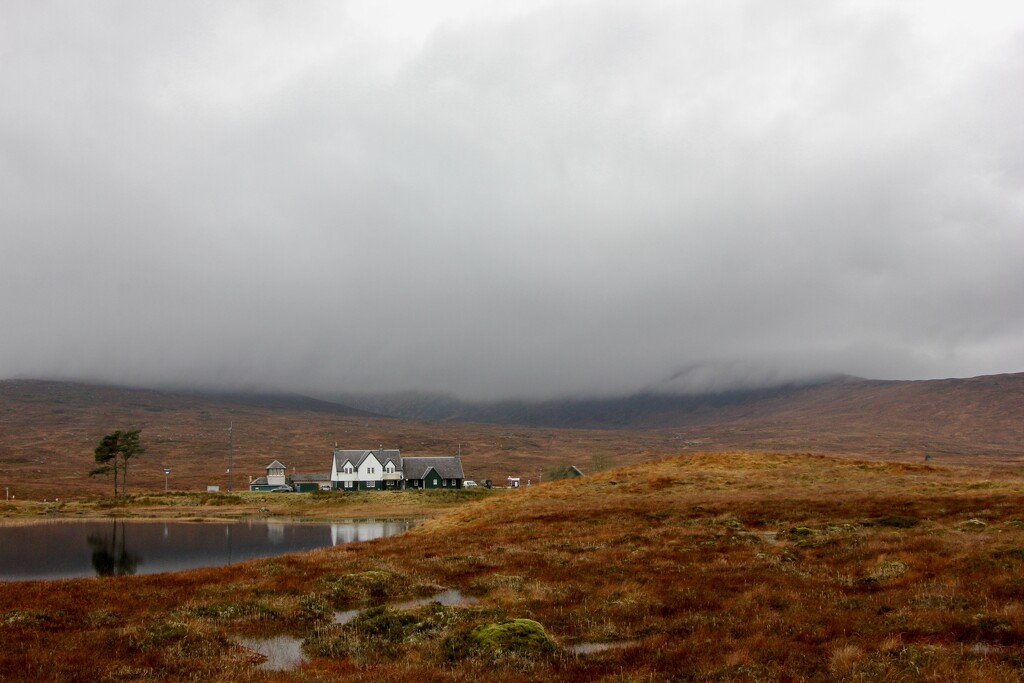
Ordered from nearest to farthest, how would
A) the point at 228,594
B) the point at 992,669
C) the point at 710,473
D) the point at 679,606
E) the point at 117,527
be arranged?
1. the point at 992,669
2. the point at 679,606
3. the point at 228,594
4. the point at 710,473
5. the point at 117,527

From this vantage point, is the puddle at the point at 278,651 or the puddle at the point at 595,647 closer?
the puddle at the point at 278,651

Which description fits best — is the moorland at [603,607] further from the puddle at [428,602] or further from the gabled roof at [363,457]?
the gabled roof at [363,457]

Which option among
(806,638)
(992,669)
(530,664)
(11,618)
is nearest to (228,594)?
(11,618)

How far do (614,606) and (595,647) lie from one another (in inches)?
148

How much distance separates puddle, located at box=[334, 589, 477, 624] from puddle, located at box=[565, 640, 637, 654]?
17.3 feet

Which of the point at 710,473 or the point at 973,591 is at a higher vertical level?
the point at 973,591

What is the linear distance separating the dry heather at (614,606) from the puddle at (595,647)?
0.15 m

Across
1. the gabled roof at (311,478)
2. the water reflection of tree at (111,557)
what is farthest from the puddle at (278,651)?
the gabled roof at (311,478)

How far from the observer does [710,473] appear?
6662 centimetres

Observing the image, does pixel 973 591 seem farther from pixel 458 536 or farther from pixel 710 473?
pixel 710 473

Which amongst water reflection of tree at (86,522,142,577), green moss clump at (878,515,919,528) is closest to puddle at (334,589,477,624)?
green moss clump at (878,515,919,528)

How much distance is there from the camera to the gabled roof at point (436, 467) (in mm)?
141250

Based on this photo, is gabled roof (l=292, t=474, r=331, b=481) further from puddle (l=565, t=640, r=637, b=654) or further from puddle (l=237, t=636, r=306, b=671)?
puddle (l=565, t=640, r=637, b=654)

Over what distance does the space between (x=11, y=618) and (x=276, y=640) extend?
7.09 m
